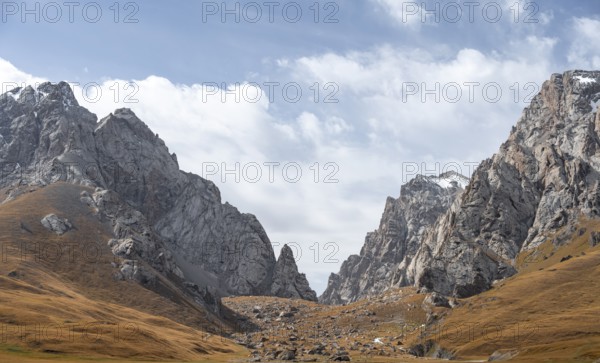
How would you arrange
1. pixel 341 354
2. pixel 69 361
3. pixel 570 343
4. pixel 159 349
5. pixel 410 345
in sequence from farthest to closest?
pixel 410 345, pixel 341 354, pixel 159 349, pixel 570 343, pixel 69 361

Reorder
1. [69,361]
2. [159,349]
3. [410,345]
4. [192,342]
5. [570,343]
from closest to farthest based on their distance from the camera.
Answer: [69,361], [570,343], [159,349], [192,342], [410,345]

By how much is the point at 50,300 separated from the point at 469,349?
5160 inches

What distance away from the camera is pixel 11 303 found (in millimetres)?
161750

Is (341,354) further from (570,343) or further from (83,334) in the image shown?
(83,334)

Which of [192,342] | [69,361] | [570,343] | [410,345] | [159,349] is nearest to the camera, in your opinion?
[69,361]

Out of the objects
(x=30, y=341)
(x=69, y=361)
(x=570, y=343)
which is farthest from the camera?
(x=570, y=343)

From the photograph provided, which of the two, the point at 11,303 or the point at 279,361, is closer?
the point at 279,361

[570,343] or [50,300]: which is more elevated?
[50,300]

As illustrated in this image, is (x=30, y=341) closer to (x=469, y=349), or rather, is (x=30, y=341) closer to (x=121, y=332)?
(x=121, y=332)

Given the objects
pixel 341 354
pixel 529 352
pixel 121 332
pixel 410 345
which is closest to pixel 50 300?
pixel 121 332

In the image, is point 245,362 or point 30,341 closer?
point 30,341

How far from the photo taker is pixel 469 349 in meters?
168

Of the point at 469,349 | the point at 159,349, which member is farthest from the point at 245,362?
the point at 469,349

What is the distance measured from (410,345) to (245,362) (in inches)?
2975
